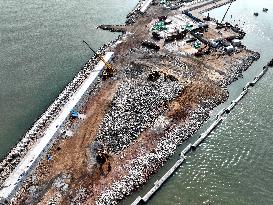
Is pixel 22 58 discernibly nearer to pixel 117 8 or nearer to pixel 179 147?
pixel 117 8

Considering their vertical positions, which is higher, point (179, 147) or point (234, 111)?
point (234, 111)

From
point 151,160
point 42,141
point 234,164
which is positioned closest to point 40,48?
point 42,141

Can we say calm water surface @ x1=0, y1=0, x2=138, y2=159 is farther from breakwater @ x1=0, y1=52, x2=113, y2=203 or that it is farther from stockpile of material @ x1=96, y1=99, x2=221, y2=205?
stockpile of material @ x1=96, y1=99, x2=221, y2=205

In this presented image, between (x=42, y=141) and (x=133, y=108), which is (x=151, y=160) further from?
(x=42, y=141)

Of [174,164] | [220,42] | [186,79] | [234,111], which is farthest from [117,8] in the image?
[174,164]

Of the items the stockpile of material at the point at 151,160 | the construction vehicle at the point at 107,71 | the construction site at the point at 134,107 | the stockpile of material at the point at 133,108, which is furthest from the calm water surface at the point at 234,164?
the construction vehicle at the point at 107,71

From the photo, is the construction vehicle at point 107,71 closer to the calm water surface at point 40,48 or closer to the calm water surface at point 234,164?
the calm water surface at point 40,48
